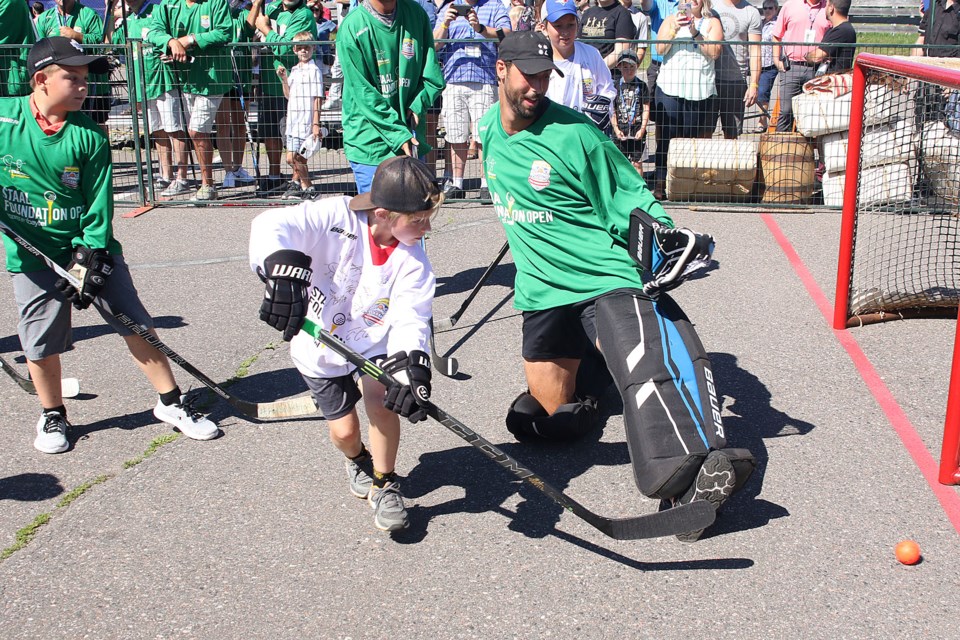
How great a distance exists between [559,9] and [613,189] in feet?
9.41

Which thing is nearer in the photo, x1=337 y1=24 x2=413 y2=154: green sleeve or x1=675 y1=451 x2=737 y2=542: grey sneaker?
x1=675 y1=451 x2=737 y2=542: grey sneaker

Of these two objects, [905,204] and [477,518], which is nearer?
[477,518]

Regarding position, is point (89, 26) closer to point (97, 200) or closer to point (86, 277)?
point (97, 200)

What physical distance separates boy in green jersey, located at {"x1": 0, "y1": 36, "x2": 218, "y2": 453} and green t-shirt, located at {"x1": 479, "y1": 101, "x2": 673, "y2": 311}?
73.5 inches

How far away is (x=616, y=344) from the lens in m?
3.99

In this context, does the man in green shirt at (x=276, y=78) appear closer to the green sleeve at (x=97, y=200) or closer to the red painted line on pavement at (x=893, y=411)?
the green sleeve at (x=97, y=200)

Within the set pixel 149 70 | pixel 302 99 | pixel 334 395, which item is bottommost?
pixel 334 395

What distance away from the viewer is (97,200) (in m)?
4.45

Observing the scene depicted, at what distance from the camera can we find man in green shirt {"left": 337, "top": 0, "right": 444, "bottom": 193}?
5.88m

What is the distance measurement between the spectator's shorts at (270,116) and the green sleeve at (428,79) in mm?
3873

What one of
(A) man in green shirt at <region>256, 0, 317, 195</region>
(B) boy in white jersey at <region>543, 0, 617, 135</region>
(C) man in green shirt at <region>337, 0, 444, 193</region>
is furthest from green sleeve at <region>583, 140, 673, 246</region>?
(A) man in green shirt at <region>256, 0, 317, 195</region>

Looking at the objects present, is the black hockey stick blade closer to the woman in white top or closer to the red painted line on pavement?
the red painted line on pavement

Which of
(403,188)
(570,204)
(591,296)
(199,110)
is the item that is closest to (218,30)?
(199,110)

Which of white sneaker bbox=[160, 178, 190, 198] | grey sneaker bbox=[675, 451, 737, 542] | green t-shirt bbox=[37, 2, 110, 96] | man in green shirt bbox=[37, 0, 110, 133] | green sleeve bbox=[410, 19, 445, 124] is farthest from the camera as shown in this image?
green t-shirt bbox=[37, 2, 110, 96]
